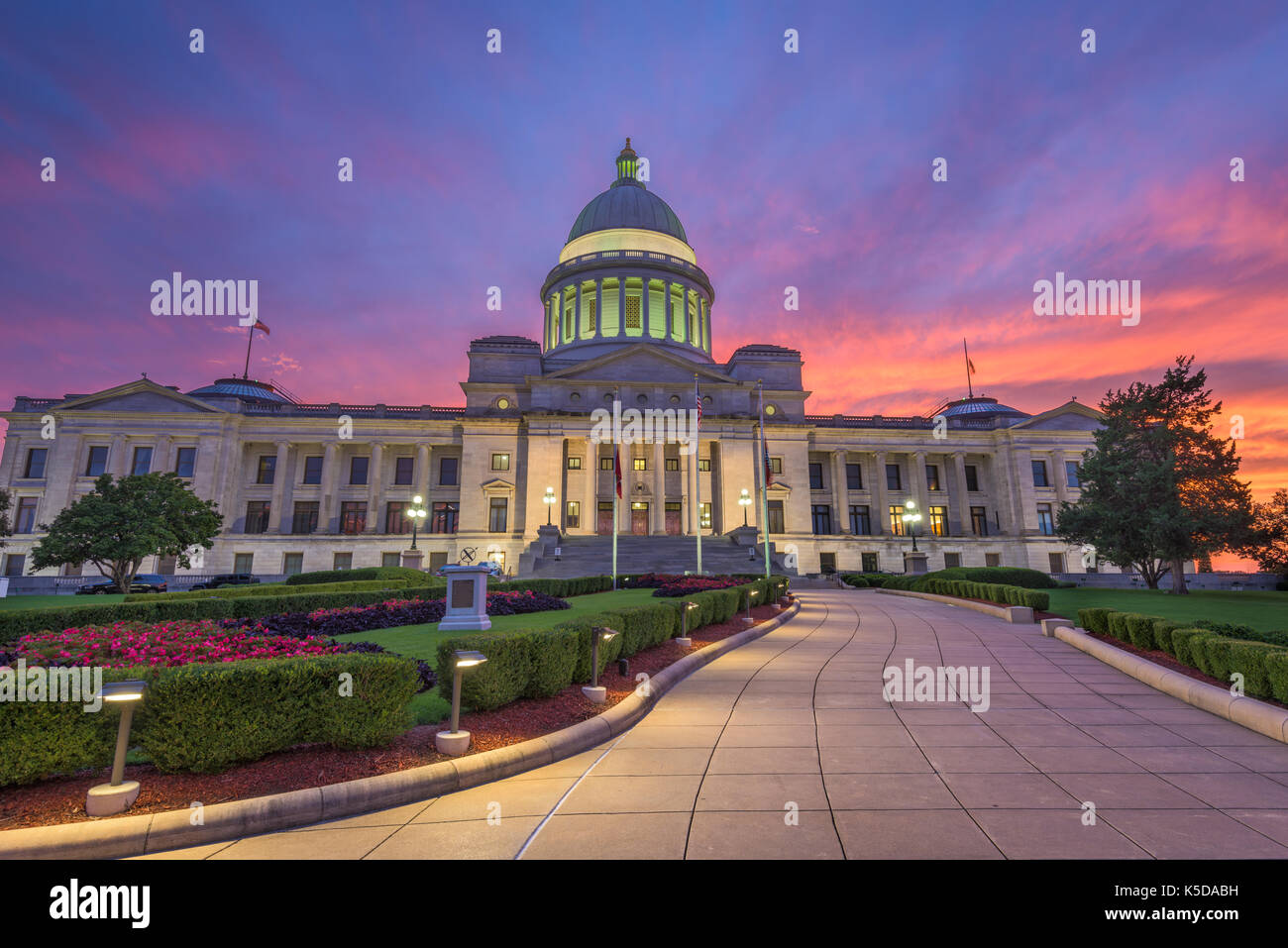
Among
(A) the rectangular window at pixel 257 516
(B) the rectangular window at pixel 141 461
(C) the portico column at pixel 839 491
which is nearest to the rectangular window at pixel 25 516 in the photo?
(B) the rectangular window at pixel 141 461

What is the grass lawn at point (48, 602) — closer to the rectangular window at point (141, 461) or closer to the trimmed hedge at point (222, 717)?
the trimmed hedge at point (222, 717)

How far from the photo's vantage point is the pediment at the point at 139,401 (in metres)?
51.4

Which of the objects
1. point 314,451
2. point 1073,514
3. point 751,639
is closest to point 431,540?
point 314,451

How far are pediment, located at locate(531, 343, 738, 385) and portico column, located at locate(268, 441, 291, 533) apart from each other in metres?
24.6

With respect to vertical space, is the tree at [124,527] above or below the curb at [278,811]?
above

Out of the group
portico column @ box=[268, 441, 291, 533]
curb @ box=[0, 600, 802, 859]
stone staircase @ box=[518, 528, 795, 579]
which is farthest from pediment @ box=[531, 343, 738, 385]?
curb @ box=[0, 600, 802, 859]

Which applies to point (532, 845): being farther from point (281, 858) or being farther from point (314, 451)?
point (314, 451)

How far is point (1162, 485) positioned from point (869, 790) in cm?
3373

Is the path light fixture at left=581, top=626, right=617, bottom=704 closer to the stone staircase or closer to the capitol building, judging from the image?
the stone staircase

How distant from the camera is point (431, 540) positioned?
52438 millimetres

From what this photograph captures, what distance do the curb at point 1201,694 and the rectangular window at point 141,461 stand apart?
218ft

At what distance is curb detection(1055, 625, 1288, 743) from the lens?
757cm

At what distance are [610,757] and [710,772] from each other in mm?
1286

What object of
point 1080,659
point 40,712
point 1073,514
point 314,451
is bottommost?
point 1080,659
